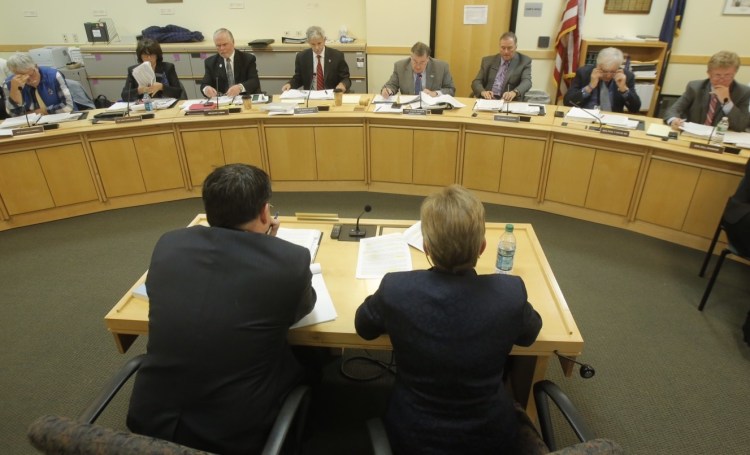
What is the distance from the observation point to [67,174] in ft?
13.0

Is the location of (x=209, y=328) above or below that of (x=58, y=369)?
above

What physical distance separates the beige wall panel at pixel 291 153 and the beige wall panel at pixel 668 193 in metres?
2.76

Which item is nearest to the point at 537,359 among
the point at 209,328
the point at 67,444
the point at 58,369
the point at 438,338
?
the point at 438,338

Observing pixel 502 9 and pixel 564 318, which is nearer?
pixel 564 318

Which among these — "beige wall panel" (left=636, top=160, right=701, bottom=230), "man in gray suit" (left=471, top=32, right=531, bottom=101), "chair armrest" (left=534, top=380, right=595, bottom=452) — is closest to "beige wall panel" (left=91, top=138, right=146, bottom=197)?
"man in gray suit" (left=471, top=32, right=531, bottom=101)

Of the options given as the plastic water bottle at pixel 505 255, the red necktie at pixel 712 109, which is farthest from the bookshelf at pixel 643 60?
the plastic water bottle at pixel 505 255

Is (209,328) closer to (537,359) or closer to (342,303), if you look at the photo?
(342,303)

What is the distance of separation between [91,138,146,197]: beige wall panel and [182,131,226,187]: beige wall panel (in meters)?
0.43

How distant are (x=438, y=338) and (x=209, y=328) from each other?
2.10 feet

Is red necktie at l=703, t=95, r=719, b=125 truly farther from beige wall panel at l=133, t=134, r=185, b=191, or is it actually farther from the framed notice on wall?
beige wall panel at l=133, t=134, r=185, b=191

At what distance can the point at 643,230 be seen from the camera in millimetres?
3717

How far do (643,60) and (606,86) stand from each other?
1.92 metres

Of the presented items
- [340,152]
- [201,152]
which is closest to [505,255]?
[340,152]

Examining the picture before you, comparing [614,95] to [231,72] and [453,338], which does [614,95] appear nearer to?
[231,72]
